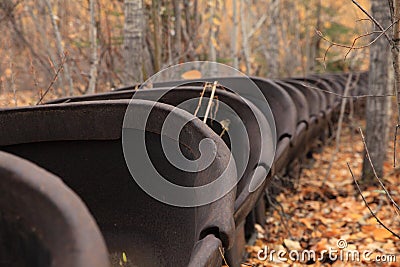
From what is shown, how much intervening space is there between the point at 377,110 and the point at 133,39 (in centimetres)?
218

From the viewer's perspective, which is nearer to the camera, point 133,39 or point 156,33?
point 133,39

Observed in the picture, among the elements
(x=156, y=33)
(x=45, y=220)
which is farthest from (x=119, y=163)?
(x=156, y=33)

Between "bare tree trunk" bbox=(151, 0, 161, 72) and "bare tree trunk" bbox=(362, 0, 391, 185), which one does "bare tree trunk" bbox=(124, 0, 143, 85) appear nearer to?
"bare tree trunk" bbox=(151, 0, 161, 72)

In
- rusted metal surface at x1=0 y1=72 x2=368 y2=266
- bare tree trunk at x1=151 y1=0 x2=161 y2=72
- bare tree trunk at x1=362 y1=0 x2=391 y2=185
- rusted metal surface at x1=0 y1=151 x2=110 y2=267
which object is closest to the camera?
rusted metal surface at x1=0 y1=151 x2=110 y2=267

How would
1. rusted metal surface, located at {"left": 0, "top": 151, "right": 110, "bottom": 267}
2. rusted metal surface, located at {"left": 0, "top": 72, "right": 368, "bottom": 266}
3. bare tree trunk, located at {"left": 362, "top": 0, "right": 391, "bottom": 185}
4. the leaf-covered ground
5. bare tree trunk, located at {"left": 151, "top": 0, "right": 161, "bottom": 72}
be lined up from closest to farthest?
rusted metal surface, located at {"left": 0, "top": 151, "right": 110, "bottom": 267}, rusted metal surface, located at {"left": 0, "top": 72, "right": 368, "bottom": 266}, the leaf-covered ground, bare tree trunk, located at {"left": 362, "top": 0, "right": 391, "bottom": 185}, bare tree trunk, located at {"left": 151, "top": 0, "right": 161, "bottom": 72}

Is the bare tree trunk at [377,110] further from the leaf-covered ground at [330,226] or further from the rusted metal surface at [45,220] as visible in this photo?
the rusted metal surface at [45,220]

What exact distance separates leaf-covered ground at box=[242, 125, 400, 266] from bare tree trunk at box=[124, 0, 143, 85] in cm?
166

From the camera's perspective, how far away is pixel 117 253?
220cm

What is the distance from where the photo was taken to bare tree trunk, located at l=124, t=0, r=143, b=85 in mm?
4059

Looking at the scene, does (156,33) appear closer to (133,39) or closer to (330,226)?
(133,39)

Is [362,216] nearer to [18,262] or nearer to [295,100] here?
[295,100]

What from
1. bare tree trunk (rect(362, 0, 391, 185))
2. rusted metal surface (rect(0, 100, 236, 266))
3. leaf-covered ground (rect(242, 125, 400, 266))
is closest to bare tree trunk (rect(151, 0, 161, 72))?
leaf-covered ground (rect(242, 125, 400, 266))

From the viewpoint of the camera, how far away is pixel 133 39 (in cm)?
415

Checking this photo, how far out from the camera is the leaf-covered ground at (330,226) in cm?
283
